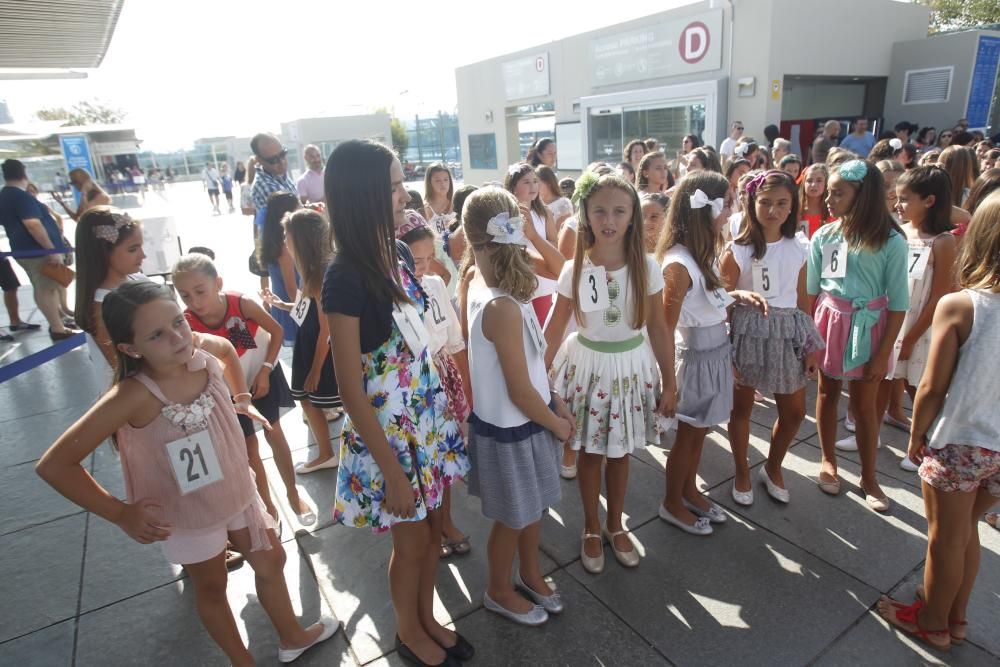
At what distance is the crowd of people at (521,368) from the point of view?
173 centimetres

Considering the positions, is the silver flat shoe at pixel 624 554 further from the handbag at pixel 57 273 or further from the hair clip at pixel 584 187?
the handbag at pixel 57 273

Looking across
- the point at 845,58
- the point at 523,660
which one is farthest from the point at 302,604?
the point at 845,58

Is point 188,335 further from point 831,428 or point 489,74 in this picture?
point 489,74

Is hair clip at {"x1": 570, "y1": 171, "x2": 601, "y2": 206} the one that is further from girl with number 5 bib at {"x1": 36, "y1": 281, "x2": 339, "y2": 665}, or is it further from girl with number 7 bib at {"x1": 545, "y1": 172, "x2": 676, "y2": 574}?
girl with number 5 bib at {"x1": 36, "y1": 281, "x2": 339, "y2": 665}

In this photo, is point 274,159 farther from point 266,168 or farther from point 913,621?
point 913,621

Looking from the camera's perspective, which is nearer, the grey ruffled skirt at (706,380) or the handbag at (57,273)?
the grey ruffled skirt at (706,380)

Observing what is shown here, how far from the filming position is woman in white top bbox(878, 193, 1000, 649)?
175 cm

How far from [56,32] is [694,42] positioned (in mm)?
12497

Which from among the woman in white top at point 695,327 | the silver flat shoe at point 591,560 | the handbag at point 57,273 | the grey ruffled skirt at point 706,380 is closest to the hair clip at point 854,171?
the woman in white top at point 695,327

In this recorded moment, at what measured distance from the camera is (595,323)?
2424 millimetres

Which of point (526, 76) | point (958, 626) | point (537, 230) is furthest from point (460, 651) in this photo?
point (526, 76)

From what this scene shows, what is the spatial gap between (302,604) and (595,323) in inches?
73.1

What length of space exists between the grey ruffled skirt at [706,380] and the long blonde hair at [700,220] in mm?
281

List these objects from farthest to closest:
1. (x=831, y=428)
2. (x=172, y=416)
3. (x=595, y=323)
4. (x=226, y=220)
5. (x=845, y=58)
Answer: (x=226, y=220) → (x=845, y=58) → (x=831, y=428) → (x=595, y=323) → (x=172, y=416)
